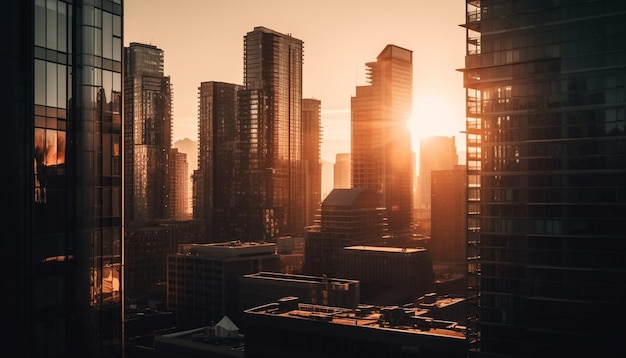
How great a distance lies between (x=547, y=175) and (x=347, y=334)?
120 ft

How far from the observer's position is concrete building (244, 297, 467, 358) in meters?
91.9

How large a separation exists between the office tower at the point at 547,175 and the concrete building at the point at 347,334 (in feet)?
22.9

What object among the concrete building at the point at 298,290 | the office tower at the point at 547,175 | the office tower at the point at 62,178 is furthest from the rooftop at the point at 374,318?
the concrete building at the point at 298,290

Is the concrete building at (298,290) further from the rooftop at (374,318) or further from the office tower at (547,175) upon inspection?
the office tower at (547,175)

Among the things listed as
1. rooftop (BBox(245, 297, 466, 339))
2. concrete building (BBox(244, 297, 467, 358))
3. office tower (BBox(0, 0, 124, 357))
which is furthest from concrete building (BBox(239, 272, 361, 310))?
office tower (BBox(0, 0, 124, 357))

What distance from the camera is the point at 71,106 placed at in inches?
1555

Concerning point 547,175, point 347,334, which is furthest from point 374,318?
point 547,175

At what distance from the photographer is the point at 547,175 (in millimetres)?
82625

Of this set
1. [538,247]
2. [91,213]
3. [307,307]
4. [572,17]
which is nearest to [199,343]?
[307,307]

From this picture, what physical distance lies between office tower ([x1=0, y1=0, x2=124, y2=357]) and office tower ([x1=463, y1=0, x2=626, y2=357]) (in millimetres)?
56292

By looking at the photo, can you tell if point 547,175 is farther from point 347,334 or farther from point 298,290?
point 298,290

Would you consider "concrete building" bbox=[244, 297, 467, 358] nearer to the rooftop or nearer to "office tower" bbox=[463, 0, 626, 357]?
the rooftop

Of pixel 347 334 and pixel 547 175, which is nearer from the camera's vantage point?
pixel 547 175

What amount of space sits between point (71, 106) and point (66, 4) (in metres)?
5.95
